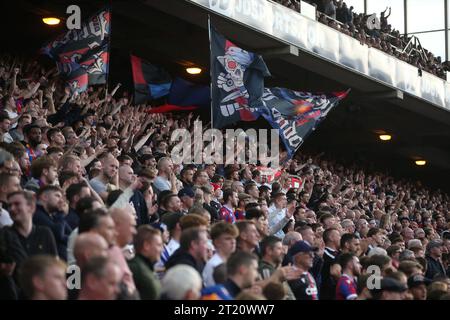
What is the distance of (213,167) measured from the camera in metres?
14.9

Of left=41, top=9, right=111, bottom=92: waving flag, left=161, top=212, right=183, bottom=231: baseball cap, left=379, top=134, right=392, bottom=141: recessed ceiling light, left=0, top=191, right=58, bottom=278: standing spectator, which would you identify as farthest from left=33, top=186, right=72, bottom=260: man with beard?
left=379, top=134, right=392, bottom=141: recessed ceiling light

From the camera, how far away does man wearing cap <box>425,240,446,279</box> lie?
552 inches

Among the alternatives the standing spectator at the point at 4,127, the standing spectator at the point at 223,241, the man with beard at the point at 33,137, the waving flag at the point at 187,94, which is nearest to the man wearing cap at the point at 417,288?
the standing spectator at the point at 223,241

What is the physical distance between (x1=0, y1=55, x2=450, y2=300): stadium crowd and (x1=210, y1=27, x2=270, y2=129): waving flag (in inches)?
39.9

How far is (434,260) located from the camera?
14477mm

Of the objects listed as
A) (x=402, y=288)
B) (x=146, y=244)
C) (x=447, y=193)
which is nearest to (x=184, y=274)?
(x=146, y=244)

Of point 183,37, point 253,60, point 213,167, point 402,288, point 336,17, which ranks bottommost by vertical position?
point 402,288

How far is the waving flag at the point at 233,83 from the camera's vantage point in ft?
46.5

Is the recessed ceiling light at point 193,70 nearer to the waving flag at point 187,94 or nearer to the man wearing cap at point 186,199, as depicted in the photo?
the waving flag at point 187,94

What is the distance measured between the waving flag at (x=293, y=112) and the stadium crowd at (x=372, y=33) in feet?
15.0

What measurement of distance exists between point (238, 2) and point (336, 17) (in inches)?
282

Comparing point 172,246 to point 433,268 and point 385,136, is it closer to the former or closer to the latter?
point 433,268

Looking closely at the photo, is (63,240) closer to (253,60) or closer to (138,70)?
(253,60)

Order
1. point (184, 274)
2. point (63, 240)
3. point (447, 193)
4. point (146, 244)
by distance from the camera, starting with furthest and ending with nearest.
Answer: point (447, 193)
point (63, 240)
point (146, 244)
point (184, 274)
